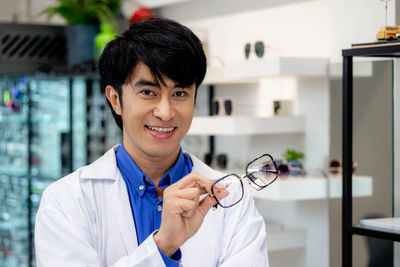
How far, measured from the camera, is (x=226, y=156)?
4.58 m

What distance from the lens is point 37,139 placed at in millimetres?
5707

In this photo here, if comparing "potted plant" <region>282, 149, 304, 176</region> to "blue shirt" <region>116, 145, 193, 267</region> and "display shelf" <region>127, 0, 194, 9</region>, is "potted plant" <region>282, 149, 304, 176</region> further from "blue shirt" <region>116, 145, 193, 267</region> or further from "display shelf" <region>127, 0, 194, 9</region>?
"blue shirt" <region>116, 145, 193, 267</region>

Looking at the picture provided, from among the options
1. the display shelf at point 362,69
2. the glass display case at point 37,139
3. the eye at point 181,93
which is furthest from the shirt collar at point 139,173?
A: the glass display case at point 37,139

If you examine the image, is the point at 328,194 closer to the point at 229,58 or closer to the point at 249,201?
the point at 229,58

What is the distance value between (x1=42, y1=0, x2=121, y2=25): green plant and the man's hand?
3676 millimetres

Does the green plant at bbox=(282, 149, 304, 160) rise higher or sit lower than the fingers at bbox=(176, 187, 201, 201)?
higher

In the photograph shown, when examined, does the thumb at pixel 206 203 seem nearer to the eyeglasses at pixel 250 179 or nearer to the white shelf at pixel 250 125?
the eyeglasses at pixel 250 179

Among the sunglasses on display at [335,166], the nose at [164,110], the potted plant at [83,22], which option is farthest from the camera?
the potted plant at [83,22]

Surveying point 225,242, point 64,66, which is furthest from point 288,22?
point 225,242

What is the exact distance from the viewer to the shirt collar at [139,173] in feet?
6.72

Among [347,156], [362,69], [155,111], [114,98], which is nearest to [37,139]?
[362,69]

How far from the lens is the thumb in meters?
1.81

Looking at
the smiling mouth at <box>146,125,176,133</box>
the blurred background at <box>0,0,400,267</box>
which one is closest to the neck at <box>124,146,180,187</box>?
the smiling mouth at <box>146,125,176,133</box>

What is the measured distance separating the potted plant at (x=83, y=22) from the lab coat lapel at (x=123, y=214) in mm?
3349
